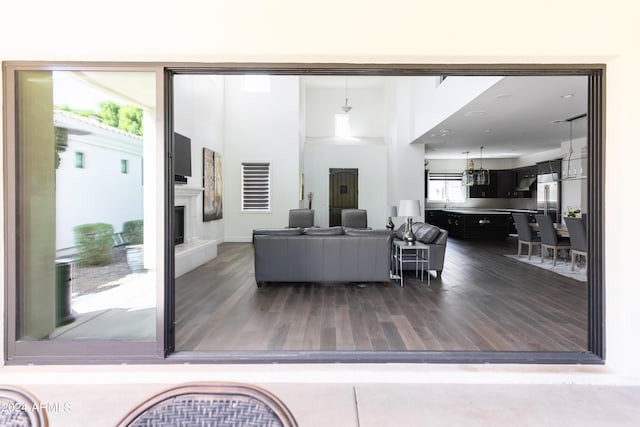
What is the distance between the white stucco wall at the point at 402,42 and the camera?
2328 mm

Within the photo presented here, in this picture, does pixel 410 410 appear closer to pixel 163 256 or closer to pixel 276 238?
pixel 163 256

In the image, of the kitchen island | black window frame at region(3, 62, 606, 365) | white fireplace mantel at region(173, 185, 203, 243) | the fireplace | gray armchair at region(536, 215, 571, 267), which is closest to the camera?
black window frame at region(3, 62, 606, 365)

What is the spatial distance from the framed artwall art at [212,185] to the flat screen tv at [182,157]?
48.9 inches

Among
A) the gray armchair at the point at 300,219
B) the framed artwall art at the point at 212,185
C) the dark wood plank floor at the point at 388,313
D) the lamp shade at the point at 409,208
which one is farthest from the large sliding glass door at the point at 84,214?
the gray armchair at the point at 300,219

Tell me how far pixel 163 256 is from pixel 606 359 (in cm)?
317

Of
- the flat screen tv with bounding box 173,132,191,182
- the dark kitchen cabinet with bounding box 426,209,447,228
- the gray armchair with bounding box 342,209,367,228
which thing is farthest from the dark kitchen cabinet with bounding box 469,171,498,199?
the flat screen tv with bounding box 173,132,191,182

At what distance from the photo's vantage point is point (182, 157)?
20.2 feet

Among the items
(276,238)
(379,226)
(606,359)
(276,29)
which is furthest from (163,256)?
(379,226)

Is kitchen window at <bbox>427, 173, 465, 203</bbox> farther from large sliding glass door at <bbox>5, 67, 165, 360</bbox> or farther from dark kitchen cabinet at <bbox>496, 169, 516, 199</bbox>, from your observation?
large sliding glass door at <bbox>5, 67, 165, 360</bbox>

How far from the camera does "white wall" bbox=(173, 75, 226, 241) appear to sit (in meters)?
6.42

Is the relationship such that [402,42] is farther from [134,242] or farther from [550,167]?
[550,167]

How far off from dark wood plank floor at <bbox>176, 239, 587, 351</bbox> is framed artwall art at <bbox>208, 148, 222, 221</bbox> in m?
2.54

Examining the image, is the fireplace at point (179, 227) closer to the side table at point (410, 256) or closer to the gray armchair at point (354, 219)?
the side table at point (410, 256)

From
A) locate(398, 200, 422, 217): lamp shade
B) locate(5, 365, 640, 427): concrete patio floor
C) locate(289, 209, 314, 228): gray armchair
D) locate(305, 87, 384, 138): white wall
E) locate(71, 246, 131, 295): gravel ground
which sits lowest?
locate(5, 365, 640, 427): concrete patio floor
